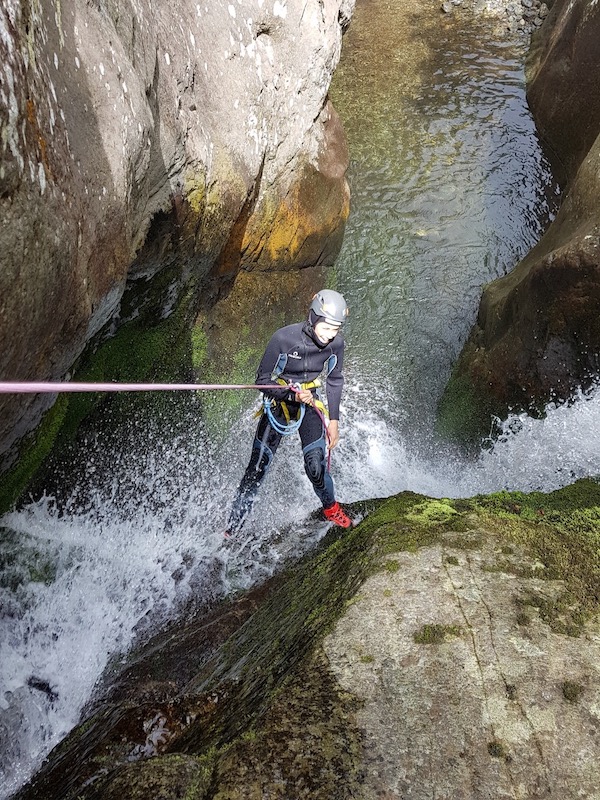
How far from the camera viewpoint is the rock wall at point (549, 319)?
6.59 meters

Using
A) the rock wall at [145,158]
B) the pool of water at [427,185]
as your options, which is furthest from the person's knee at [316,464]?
the pool of water at [427,185]

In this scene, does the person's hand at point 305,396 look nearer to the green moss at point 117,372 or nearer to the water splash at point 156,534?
the water splash at point 156,534

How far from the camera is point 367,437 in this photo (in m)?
8.38

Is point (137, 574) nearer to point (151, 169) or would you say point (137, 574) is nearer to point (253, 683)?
point (253, 683)

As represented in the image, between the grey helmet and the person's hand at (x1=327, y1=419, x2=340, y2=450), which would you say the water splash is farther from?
the grey helmet

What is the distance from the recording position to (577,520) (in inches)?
163

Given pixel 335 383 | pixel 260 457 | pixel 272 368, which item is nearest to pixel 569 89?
pixel 335 383

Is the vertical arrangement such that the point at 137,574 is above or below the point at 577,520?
below

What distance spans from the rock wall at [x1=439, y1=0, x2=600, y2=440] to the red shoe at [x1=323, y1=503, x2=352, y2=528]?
8.21 ft

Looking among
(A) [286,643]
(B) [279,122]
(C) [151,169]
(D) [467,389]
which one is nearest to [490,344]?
(D) [467,389]

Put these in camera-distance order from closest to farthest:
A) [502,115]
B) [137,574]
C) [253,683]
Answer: [253,683], [137,574], [502,115]

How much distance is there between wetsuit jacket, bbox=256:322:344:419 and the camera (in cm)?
563

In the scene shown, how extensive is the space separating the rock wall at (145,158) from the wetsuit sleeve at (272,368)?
1.32 m

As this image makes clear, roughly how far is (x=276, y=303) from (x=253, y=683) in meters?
6.30
